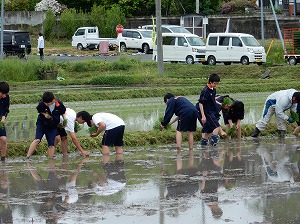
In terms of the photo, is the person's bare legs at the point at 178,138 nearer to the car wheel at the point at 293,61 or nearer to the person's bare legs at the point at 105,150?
the person's bare legs at the point at 105,150

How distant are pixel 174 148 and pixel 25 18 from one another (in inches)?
1726

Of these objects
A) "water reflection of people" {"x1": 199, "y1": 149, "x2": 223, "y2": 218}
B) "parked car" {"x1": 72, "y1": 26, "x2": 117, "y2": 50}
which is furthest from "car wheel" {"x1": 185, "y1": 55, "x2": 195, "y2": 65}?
"water reflection of people" {"x1": 199, "y1": 149, "x2": 223, "y2": 218}

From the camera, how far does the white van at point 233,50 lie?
37.6 m

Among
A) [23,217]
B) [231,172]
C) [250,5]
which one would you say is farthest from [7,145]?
[250,5]

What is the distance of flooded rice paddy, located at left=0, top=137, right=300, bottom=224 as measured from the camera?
9258 mm

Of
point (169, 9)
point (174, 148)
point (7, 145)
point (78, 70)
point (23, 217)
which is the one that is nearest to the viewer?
point (23, 217)

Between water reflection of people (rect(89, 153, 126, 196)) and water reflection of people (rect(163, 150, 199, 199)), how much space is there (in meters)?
0.69

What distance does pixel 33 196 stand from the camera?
10.3 m

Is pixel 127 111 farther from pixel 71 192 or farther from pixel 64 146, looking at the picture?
pixel 71 192

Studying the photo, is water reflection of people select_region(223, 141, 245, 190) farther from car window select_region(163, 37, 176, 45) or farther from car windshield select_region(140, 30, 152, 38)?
car windshield select_region(140, 30, 152, 38)

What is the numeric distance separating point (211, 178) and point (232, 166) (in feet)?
4.23

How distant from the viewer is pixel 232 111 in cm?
1614

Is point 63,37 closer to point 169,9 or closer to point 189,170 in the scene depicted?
point 169,9

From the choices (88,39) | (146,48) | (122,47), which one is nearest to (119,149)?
(146,48)
